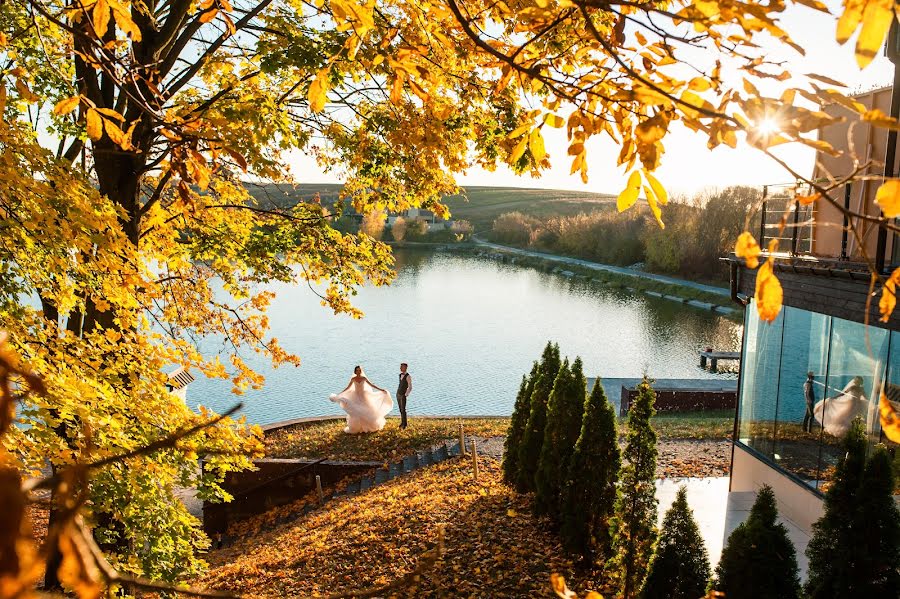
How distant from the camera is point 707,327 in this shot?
119 ft

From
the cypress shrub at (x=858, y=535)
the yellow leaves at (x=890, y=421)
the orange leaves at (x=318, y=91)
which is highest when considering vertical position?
the orange leaves at (x=318, y=91)

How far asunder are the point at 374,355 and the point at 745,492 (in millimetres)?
17983

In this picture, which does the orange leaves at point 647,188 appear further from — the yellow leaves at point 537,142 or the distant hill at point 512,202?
the distant hill at point 512,202

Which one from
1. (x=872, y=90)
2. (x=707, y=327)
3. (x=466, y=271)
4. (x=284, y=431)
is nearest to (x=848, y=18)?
(x=872, y=90)

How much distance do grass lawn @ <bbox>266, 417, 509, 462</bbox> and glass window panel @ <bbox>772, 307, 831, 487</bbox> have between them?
6.38 meters

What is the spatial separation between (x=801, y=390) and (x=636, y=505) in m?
4.08

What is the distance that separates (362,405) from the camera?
14852mm

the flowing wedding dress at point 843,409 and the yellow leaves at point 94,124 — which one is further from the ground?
the yellow leaves at point 94,124

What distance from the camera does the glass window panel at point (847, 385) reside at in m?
7.97

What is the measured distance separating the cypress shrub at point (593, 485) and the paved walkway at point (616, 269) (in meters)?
35.0

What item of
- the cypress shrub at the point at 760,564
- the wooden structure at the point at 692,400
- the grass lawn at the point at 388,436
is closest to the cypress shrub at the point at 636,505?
the cypress shrub at the point at 760,564

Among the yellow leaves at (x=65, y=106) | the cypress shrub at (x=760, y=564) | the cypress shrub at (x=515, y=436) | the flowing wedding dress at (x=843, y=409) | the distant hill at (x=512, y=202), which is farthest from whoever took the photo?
the distant hill at (x=512, y=202)

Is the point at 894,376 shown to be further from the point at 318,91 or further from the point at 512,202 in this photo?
the point at 512,202

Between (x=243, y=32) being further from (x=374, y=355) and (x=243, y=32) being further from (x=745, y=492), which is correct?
(x=374, y=355)
